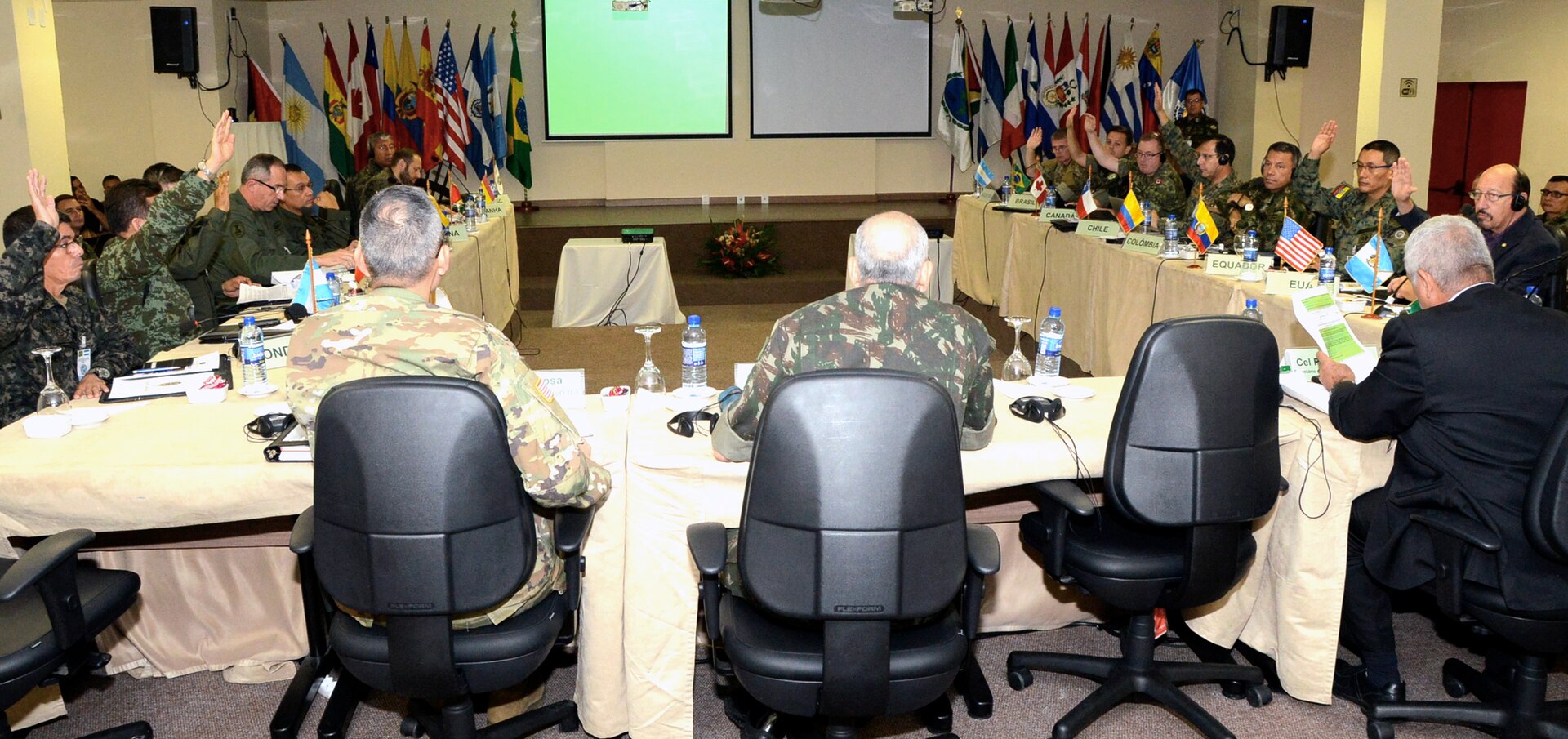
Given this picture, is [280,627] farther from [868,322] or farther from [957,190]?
[957,190]

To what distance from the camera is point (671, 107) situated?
1162 cm

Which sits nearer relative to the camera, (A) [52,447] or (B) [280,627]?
(A) [52,447]

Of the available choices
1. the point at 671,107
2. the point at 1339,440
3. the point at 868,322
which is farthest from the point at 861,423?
the point at 671,107

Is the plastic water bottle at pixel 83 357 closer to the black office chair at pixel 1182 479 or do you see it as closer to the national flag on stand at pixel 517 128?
the black office chair at pixel 1182 479

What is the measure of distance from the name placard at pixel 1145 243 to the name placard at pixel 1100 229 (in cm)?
49

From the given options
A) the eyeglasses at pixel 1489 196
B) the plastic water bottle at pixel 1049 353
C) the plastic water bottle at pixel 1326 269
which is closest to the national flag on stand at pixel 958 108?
the plastic water bottle at pixel 1326 269

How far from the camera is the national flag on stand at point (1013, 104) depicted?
11.6 metres

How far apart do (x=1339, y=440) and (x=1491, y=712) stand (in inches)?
26.5

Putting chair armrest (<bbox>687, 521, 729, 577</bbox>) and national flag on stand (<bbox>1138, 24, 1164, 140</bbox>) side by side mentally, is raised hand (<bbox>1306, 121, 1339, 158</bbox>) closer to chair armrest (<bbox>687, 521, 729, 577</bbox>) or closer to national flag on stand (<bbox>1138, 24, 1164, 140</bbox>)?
chair armrest (<bbox>687, 521, 729, 577</bbox>)

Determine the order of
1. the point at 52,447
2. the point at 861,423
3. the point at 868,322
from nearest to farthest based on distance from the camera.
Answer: the point at 861,423
the point at 868,322
the point at 52,447

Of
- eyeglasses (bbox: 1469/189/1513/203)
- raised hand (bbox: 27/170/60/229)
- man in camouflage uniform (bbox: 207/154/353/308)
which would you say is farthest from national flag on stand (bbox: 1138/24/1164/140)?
raised hand (bbox: 27/170/60/229)

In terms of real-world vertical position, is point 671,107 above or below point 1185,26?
below

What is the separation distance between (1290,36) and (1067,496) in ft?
30.4

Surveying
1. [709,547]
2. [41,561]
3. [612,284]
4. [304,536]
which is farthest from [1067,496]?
[612,284]
